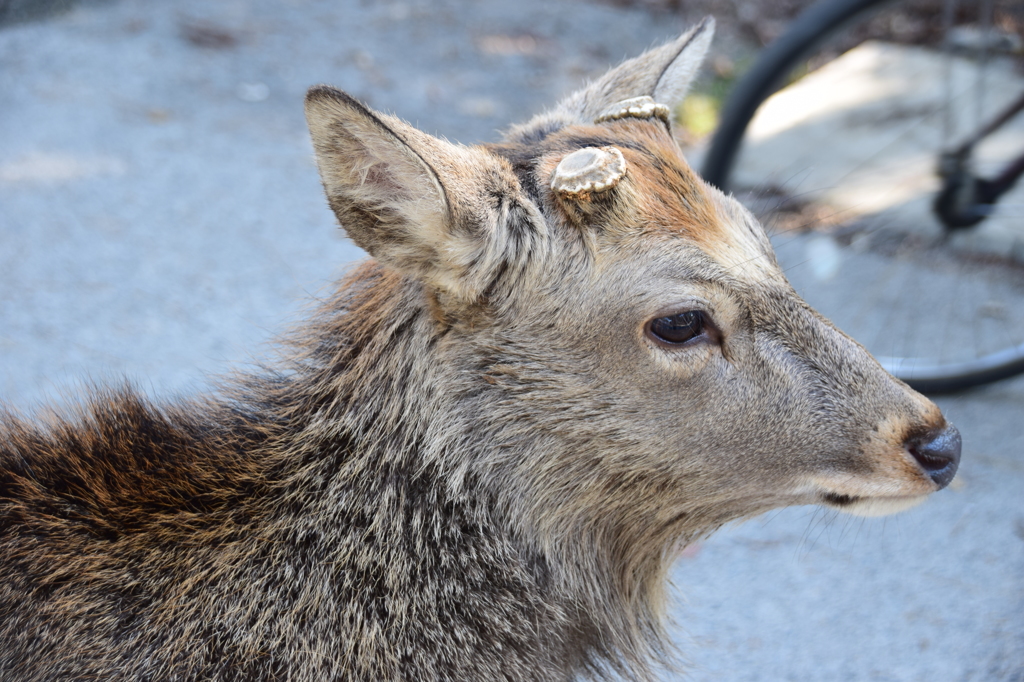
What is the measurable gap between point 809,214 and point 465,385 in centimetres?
409

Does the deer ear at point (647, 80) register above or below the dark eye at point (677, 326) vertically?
above

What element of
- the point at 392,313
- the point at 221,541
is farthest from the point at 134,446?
the point at 392,313

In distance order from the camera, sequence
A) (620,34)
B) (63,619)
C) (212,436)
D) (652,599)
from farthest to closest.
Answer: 1. (620,34)
2. (652,599)
3. (212,436)
4. (63,619)

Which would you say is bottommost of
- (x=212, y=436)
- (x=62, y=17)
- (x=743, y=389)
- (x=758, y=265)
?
(x=743, y=389)

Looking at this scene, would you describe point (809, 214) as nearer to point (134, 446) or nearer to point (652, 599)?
point (652, 599)

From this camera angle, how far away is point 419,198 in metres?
1.94

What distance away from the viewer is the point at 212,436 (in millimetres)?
2271

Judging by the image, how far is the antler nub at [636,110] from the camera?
2.39 m

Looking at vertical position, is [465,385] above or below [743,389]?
above

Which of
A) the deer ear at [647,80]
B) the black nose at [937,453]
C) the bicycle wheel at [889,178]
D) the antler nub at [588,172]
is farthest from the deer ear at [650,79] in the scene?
the black nose at [937,453]

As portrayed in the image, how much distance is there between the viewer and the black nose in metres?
2.09

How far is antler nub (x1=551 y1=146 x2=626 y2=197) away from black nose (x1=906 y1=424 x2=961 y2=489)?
3.09 feet

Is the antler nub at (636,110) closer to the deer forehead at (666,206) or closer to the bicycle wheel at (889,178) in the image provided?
the deer forehead at (666,206)

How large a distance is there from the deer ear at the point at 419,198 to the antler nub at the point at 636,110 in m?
0.43
